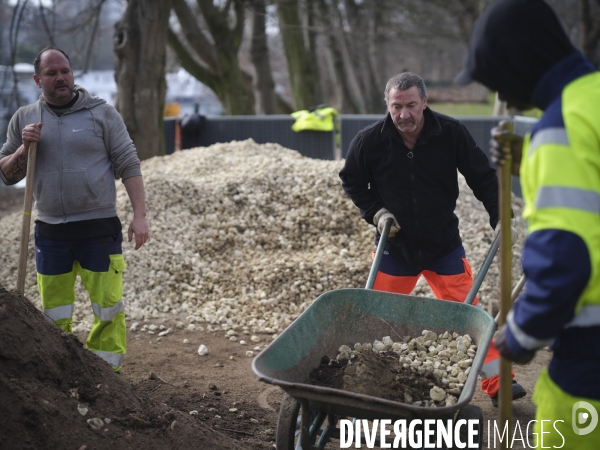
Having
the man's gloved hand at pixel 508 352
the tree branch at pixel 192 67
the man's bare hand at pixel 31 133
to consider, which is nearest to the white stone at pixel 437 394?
the man's gloved hand at pixel 508 352

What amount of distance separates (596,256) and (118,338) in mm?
3320

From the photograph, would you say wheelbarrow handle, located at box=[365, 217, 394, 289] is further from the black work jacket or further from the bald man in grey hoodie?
the bald man in grey hoodie

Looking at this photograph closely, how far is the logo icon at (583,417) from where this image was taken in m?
2.09

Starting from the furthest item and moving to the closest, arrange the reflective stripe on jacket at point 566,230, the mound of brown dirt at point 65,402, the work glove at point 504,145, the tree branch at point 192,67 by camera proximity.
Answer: the tree branch at point 192,67
the mound of brown dirt at point 65,402
the work glove at point 504,145
the reflective stripe on jacket at point 566,230

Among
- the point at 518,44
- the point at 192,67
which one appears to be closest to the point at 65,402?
the point at 518,44

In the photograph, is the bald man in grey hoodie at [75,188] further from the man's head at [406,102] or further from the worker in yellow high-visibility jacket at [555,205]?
the worker in yellow high-visibility jacket at [555,205]

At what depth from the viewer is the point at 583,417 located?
2111 millimetres

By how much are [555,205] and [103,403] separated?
90.8 inches

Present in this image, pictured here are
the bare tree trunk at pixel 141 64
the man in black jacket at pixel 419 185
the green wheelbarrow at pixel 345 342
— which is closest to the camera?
the green wheelbarrow at pixel 345 342

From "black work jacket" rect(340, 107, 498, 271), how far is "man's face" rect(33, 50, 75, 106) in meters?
1.78

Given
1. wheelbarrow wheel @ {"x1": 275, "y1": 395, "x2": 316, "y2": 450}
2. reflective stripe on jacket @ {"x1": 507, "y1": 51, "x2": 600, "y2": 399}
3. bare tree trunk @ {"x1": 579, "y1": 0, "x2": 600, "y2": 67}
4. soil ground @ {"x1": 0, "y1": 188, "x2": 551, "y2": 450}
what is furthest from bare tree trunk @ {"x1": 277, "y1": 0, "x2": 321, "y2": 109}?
reflective stripe on jacket @ {"x1": 507, "y1": 51, "x2": 600, "y2": 399}

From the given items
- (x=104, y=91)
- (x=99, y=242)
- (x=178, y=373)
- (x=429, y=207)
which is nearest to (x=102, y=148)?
(x=99, y=242)

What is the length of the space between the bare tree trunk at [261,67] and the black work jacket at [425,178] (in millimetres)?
12032

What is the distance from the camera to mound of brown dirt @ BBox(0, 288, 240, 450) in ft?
9.71
